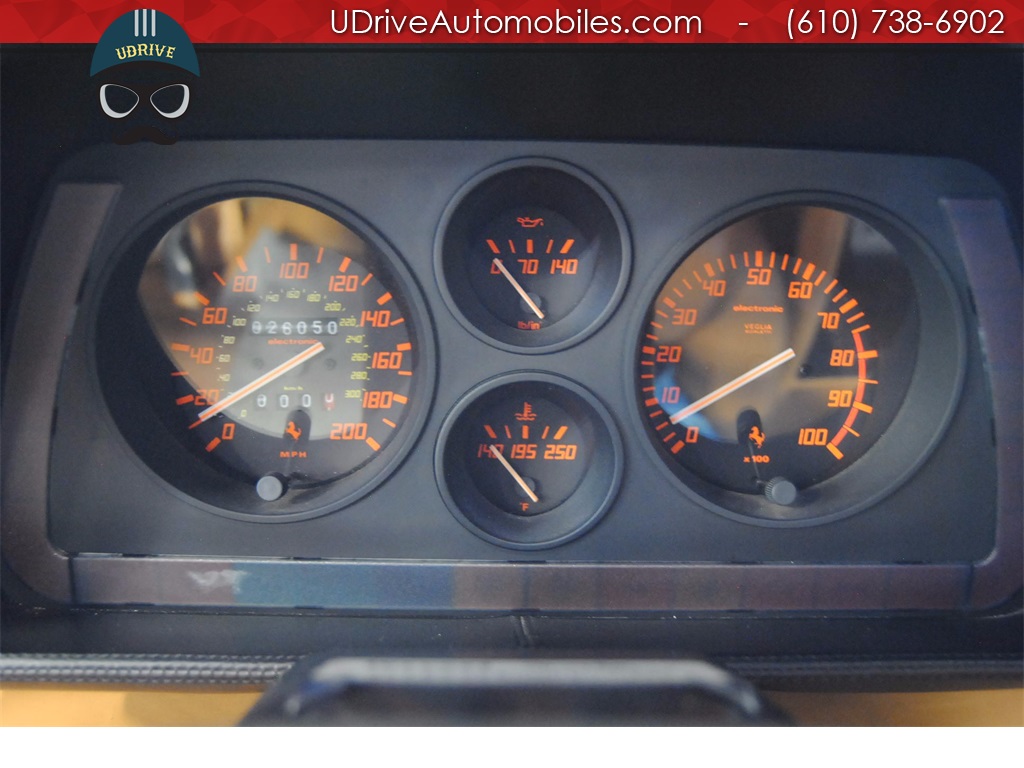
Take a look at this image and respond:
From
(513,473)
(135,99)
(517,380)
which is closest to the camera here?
(135,99)

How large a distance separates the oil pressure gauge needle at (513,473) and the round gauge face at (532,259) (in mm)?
293

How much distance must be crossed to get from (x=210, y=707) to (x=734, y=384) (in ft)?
4.51

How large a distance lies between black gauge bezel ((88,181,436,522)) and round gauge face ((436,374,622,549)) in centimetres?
14

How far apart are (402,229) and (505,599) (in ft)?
2.90

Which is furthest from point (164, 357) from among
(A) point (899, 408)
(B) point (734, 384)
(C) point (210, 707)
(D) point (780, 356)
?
(A) point (899, 408)

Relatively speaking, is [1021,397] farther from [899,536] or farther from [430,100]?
[430,100]

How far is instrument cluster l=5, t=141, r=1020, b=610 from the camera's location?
179cm

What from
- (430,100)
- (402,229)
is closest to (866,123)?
(430,100)

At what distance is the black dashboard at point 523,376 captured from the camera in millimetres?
1701

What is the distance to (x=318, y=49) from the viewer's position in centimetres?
147

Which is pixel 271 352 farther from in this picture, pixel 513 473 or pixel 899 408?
pixel 899 408
